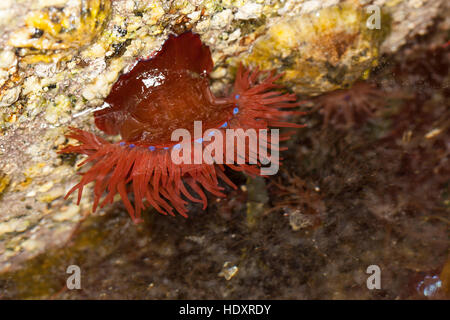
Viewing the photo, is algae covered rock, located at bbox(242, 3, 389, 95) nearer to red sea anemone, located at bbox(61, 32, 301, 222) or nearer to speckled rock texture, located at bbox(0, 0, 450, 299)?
speckled rock texture, located at bbox(0, 0, 450, 299)

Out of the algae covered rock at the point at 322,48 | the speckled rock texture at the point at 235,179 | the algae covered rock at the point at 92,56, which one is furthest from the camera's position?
the algae covered rock at the point at 322,48

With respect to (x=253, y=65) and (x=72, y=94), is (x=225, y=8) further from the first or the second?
(x=72, y=94)

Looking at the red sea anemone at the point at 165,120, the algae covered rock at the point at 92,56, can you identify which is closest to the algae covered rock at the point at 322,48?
the algae covered rock at the point at 92,56

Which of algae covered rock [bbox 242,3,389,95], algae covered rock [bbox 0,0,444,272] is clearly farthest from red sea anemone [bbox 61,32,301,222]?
algae covered rock [bbox 242,3,389,95]

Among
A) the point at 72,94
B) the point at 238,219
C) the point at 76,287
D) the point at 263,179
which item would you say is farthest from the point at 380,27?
the point at 76,287

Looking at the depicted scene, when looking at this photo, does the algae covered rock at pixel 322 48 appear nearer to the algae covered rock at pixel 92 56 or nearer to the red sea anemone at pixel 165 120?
the algae covered rock at pixel 92 56

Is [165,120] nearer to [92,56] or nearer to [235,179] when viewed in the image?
[92,56]

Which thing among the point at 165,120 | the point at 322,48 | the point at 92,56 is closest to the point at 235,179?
the point at 165,120
